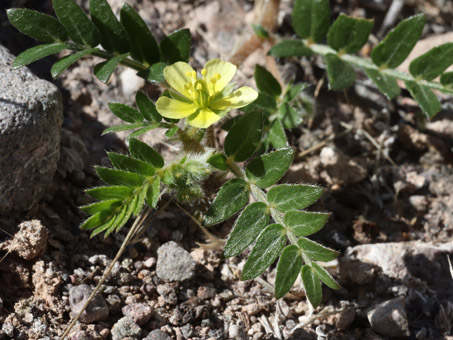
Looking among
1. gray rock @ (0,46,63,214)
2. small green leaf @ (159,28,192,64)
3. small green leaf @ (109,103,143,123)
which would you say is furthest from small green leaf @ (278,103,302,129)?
gray rock @ (0,46,63,214)

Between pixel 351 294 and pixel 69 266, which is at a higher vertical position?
pixel 69 266

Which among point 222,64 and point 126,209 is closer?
point 126,209

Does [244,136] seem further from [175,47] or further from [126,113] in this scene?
[175,47]

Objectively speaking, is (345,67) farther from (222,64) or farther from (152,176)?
(152,176)

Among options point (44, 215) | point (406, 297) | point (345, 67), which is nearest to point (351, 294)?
point (406, 297)

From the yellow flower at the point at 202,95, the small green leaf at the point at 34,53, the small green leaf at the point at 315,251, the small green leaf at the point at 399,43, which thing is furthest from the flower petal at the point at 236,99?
the small green leaf at the point at 399,43

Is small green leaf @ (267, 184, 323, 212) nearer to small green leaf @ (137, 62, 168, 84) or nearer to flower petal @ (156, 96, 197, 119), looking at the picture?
flower petal @ (156, 96, 197, 119)

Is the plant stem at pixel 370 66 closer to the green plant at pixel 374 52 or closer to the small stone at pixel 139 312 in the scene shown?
the green plant at pixel 374 52
